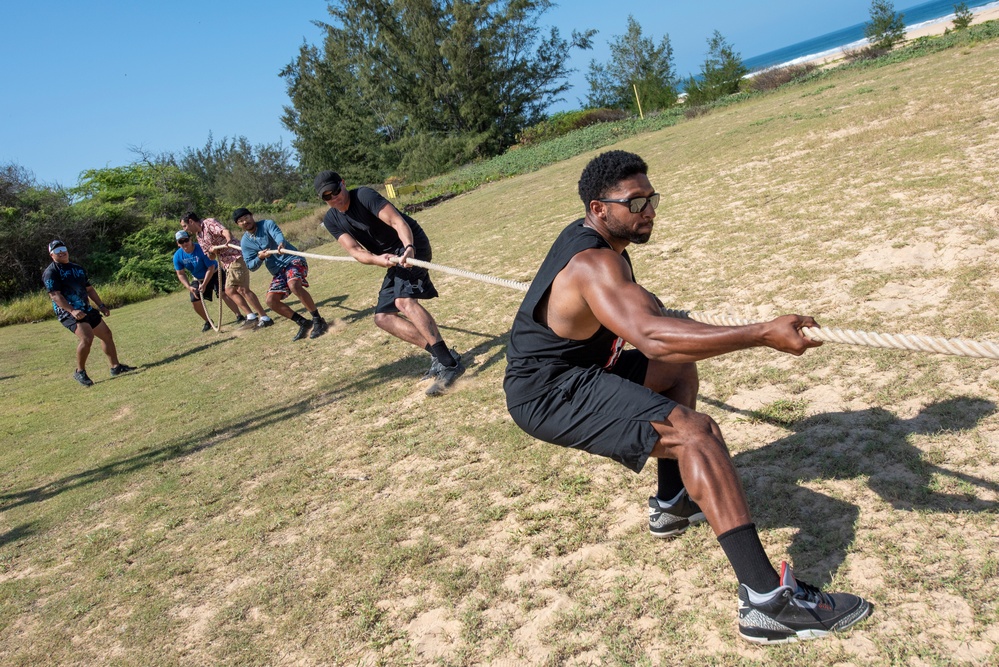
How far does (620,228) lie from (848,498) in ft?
5.08

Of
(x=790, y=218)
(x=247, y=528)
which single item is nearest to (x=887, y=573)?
(x=247, y=528)

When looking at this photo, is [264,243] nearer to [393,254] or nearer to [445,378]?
[393,254]

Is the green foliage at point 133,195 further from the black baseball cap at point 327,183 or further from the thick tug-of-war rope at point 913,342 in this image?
the thick tug-of-war rope at point 913,342

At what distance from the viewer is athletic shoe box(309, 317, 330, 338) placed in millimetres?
9102

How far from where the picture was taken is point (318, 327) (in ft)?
30.1

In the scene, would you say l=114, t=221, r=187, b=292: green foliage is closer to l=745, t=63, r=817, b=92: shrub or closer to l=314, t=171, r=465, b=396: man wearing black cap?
l=314, t=171, r=465, b=396: man wearing black cap

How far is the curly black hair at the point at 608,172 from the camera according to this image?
9.37 feet

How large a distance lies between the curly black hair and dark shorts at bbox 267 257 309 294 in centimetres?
686

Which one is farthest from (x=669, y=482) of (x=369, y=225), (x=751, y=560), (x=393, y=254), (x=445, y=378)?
(x=369, y=225)

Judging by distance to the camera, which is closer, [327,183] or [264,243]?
[327,183]

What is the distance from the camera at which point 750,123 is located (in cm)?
1706

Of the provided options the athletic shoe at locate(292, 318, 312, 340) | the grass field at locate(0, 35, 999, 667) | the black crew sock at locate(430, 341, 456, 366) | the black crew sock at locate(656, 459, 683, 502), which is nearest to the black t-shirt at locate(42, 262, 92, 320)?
the grass field at locate(0, 35, 999, 667)

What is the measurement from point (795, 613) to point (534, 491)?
1658 millimetres

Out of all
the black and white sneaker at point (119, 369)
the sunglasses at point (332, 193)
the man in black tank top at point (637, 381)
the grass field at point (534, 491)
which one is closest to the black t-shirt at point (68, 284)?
the black and white sneaker at point (119, 369)
